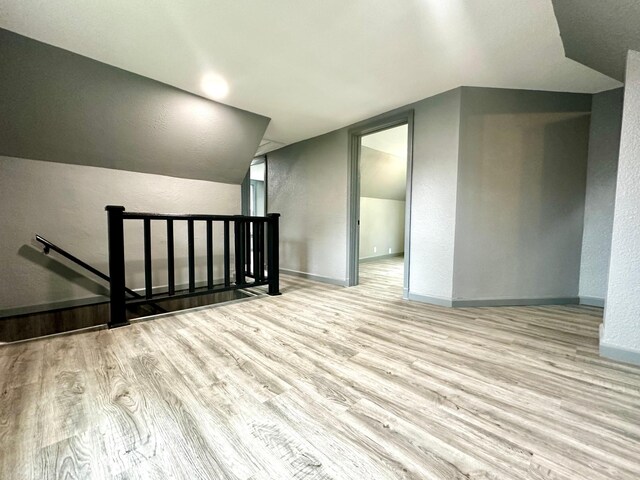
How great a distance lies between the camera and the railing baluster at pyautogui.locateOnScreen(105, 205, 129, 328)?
7.29 ft

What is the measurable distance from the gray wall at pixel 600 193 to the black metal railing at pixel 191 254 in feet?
12.0

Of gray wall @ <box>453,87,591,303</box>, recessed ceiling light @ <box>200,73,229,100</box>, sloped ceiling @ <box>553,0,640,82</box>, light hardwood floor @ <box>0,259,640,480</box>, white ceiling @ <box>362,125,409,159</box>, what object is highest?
white ceiling @ <box>362,125,409,159</box>

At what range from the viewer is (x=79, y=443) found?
3.43ft

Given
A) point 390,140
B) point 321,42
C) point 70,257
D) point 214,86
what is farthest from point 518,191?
point 70,257

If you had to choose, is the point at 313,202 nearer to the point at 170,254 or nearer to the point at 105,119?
the point at 170,254

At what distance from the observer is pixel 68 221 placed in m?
2.78

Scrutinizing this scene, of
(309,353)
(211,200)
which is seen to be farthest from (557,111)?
(211,200)

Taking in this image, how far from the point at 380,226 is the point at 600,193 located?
4244mm

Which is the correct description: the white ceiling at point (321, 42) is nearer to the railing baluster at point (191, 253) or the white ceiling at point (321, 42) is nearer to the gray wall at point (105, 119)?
the gray wall at point (105, 119)

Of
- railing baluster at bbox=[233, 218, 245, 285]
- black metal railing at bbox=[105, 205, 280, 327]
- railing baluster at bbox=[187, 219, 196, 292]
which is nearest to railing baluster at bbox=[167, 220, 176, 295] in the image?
black metal railing at bbox=[105, 205, 280, 327]

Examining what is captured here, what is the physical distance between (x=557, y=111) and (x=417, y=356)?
3.17 metres

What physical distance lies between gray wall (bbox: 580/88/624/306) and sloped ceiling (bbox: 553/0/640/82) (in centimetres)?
88

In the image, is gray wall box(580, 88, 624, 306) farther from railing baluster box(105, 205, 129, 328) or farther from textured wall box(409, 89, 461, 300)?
railing baluster box(105, 205, 129, 328)

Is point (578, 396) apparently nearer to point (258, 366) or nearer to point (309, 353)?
point (309, 353)
